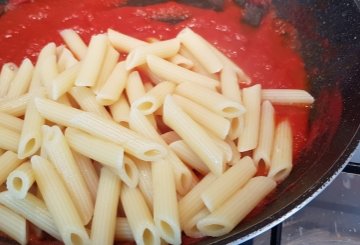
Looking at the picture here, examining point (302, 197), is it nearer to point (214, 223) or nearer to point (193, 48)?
point (214, 223)

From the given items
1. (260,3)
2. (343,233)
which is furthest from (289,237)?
(260,3)

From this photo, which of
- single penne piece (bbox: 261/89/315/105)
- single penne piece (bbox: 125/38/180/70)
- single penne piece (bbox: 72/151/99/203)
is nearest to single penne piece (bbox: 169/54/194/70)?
single penne piece (bbox: 125/38/180/70)

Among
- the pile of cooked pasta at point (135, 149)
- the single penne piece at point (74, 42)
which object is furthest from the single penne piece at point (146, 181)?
the single penne piece at point (74, 42)

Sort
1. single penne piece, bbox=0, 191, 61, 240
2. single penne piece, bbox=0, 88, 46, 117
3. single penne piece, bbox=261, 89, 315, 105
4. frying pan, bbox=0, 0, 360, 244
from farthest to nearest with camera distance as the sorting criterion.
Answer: single penne piece, bbox=261, 89, 315, 105
single penne piece, bbox=0, 88, 46, 117
single penne piece, bbox=0, 191, 61, 240
frying pan, bbox=0, 0, 360, 244

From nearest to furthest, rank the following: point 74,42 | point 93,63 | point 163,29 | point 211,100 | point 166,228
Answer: point 166,228
point 211,100
point 93,63
point 74,42
point 163,29

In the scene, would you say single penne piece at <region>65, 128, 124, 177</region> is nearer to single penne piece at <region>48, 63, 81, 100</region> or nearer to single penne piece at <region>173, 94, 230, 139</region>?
single penne piece at <region>48, 63, 81, 100</region>

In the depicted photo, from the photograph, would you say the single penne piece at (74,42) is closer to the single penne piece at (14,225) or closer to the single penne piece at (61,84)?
the single penne piece at (61,84)

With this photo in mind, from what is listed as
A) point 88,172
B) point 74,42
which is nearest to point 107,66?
point 74,42

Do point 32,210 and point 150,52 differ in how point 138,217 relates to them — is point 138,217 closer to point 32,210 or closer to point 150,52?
point 32,210
